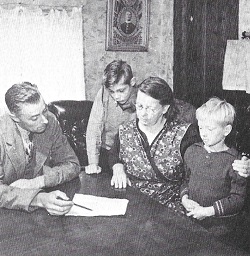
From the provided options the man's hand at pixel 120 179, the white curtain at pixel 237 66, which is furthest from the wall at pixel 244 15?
the man's hand at pixel 120 179

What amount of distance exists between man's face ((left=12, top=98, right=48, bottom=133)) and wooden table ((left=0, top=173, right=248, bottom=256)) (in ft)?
1.71

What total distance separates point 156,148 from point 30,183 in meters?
0.71

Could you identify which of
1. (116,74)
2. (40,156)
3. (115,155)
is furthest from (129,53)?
(40,156)

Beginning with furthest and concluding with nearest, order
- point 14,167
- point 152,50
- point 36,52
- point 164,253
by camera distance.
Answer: point 152,50, point 36,52, point 14,167, point 164,253

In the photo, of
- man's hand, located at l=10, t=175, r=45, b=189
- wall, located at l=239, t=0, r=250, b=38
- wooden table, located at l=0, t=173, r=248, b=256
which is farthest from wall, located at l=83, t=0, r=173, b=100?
wooden table, located at l=0, t=173, r=248, b=256

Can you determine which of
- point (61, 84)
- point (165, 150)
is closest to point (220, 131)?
point (165, 150)

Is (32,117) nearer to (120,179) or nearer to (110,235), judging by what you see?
(120,179)

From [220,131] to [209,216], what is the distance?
1.40 ft

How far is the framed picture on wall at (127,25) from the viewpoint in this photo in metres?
4.44

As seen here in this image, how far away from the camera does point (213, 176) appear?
208 centimetres

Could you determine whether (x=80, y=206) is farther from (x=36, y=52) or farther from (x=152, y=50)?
(x=152, y=50)

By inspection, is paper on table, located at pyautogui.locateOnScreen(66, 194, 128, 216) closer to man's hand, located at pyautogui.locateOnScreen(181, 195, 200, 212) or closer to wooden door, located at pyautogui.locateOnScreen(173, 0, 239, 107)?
man's hand, located at pyautogui.locateOnScreen(181, 195, 200, 212)

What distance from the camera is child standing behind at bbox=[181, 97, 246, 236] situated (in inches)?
77.6

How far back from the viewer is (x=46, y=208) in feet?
5.65
